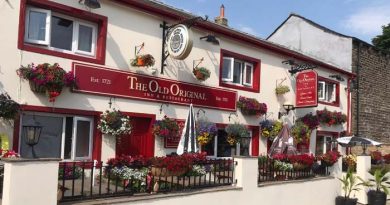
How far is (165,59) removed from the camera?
11828mm

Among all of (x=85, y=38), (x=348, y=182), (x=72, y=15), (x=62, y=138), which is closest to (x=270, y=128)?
(x=348, y=182)

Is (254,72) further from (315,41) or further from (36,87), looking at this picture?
(36,87)

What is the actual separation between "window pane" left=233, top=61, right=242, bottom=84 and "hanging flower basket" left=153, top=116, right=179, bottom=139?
12.0ft

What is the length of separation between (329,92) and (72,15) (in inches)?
504

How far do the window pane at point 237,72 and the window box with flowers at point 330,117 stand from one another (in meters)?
4.62

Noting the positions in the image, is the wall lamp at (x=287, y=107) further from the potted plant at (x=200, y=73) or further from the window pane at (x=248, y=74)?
the potted plant at (x=200, y=73)

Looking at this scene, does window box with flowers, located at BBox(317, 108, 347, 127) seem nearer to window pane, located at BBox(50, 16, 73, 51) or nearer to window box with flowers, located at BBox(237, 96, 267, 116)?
window box with flowers, located at BBox(237, 96, 267, 116)

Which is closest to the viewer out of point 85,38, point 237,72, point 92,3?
point 92,3

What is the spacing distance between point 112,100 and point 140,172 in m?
2.53

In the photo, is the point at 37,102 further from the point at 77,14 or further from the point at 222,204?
the point at 222,204

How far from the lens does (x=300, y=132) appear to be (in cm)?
1560

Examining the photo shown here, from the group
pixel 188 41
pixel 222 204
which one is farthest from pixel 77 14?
pixel 222 204

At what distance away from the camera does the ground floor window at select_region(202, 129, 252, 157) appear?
44.3 ft

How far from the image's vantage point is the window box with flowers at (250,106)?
13.9m
